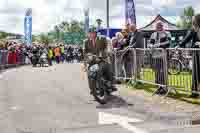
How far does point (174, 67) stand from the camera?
37.6 feet

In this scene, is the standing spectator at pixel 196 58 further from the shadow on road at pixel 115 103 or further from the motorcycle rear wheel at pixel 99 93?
the motorcycle rear wheel at pixel 99 93

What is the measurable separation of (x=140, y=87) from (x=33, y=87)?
3577mm

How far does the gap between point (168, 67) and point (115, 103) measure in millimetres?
1780

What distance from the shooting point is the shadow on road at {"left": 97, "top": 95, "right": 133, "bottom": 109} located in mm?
10281

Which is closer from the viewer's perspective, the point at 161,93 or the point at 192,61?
the point at 192,61

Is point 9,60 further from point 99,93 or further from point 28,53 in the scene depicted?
point 99,93

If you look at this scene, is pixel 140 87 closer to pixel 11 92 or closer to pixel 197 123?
pixel 11 92

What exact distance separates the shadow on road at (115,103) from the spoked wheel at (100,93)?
6.5 inches

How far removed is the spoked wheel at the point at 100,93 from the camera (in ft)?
35.2

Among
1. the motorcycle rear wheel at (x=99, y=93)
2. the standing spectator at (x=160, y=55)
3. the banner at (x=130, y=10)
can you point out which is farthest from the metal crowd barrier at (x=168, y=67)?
the banner at (x=130, y=10)

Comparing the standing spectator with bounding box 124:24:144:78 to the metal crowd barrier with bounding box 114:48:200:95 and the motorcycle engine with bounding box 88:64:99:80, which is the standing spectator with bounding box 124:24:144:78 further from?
the motorcycle engine with bounding box 88:64:99:80

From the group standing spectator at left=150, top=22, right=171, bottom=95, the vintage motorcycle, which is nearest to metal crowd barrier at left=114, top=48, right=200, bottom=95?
standing spectator at left=150, top=22, right=171, bottom=95

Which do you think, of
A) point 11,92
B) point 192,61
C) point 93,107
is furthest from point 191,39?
point 11,92

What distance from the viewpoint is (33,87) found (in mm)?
14648
